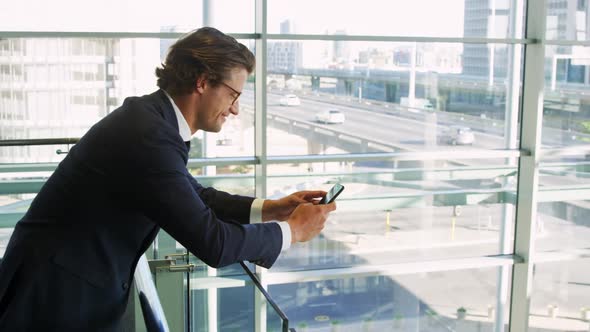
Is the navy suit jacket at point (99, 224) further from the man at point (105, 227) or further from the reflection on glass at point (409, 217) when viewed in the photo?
the reflection on glass at point (409, 217)

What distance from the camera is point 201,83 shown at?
1.96 meters

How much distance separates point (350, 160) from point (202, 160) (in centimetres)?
122

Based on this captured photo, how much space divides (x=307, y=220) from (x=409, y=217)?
477 centimetres

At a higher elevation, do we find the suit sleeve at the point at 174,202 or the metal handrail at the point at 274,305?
the suit sleeve at the point at 174,202

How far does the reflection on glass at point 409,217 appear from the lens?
20.8 feet

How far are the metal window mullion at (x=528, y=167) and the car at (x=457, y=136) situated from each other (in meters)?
0.45

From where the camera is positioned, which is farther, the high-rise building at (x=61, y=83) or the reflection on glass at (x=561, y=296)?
the reflection on glass at (x=561, y=296)

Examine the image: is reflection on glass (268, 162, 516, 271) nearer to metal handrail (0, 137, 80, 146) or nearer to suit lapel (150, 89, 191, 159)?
metal handrail (0, 137, 80, 146)

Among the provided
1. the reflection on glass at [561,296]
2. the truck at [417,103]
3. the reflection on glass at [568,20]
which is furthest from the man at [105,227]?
the reflection on glass at [561,296]

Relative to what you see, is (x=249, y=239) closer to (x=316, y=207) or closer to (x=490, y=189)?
(x=316, y=207)

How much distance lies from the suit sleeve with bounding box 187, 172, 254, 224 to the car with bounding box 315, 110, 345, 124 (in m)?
3.95

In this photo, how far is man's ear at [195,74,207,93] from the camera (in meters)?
1.95

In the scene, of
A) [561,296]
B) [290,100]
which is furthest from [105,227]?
[561,296]

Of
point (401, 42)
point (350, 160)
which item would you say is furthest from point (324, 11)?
point (350, 160)
